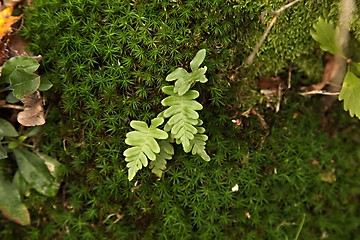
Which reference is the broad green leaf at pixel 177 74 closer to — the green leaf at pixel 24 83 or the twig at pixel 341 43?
the green leaf at pixel 24 83

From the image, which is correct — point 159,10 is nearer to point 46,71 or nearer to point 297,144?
point 46,71

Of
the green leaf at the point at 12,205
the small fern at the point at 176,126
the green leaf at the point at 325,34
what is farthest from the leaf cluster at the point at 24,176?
the green leaf at the point at 325,34

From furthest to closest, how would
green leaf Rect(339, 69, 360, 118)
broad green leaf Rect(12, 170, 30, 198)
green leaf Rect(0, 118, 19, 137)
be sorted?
1. broad green leaf Rect(12, 170, 30, 198)
2. green leaf Rect(0, 118, 19, 137)
3. green leaf Rect(339, 69, 360, 118)

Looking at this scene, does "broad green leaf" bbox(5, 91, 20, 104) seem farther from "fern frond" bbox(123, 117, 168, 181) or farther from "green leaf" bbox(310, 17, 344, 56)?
"green leaf" bbox(310, 17, 344, 56)

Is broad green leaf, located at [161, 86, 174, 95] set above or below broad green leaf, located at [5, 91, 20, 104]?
above

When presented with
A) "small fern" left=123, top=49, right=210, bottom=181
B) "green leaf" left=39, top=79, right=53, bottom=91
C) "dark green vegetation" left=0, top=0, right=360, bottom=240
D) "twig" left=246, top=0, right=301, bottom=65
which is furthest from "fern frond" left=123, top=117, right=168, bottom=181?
"twig" left=246, top=0, right=301, bottom=65

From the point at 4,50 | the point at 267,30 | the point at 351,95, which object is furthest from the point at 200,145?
the point at 4,50

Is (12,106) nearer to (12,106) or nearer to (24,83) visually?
(12,106)

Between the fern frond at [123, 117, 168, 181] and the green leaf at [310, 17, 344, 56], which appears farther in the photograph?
the green leaf at [310, 17, 344, 56]
